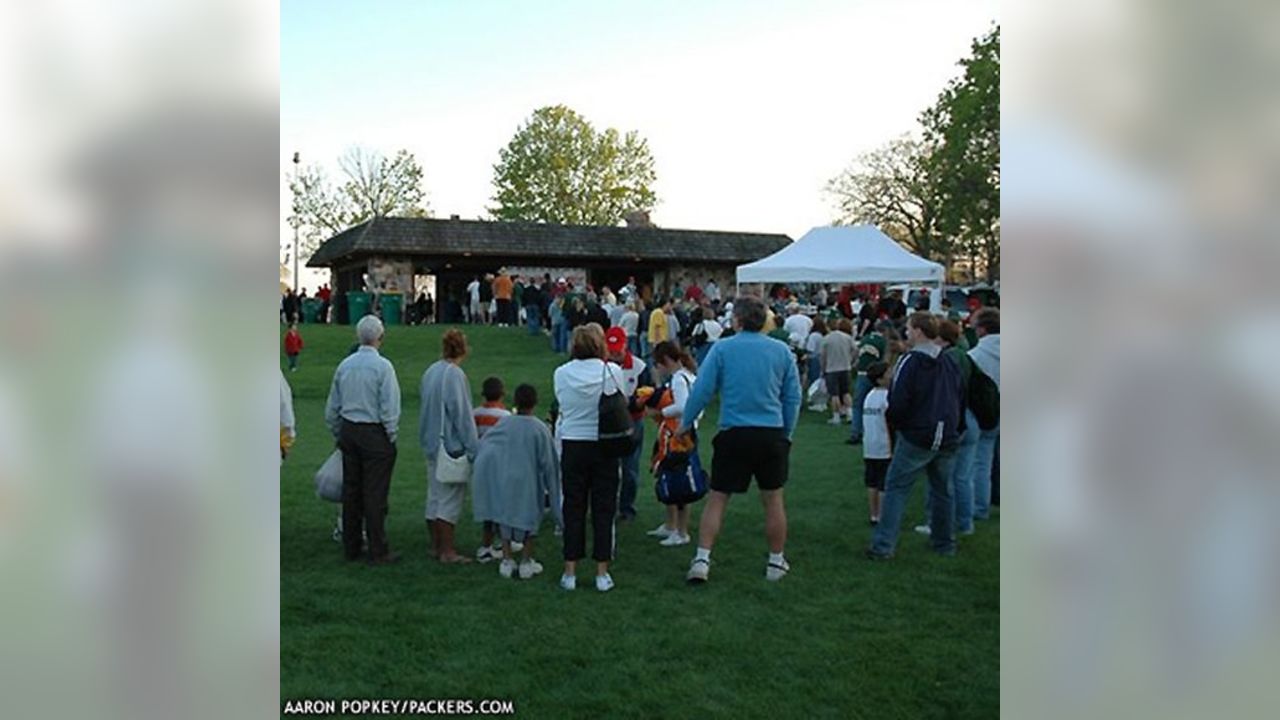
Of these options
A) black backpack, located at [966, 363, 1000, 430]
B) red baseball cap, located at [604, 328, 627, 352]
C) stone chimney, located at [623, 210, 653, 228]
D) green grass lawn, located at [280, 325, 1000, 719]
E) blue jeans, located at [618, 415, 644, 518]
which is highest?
stone chimney, located at [623, 210, 653, 228]

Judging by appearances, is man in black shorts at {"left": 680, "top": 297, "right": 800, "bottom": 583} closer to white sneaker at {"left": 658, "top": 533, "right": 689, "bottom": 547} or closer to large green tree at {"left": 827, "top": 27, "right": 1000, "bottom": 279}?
white sneaker at {"left": 658, "top": 533, "right": 689, "bottom": 547}

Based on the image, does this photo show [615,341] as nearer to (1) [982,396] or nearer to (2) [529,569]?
(2) [529,569]

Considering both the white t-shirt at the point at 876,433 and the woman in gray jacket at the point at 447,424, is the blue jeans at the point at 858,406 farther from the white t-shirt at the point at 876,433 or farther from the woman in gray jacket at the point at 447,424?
the woman in gray jacket at the point at 447,424

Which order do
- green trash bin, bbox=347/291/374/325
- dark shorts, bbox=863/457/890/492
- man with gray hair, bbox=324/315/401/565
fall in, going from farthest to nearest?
1. green trash bin, bbox=347/291/374/325
2. dark shorts, bbox=863/457/890/492
3. man with gray hair, bbox=324/315/401/565

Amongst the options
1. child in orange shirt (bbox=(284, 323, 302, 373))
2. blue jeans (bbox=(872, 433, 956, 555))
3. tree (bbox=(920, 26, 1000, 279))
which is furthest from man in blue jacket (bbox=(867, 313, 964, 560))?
tree (bbox=(920, 26, 1000, 279))

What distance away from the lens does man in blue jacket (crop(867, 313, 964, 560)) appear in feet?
23.5

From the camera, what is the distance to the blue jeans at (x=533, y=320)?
24075 mm

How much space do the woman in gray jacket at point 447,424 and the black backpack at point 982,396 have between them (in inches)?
145

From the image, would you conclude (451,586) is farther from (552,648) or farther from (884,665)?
(884,665)

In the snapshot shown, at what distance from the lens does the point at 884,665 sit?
5352 mm

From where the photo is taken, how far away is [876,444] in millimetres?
8273

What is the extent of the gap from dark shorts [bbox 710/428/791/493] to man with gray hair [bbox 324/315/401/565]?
219 cm
